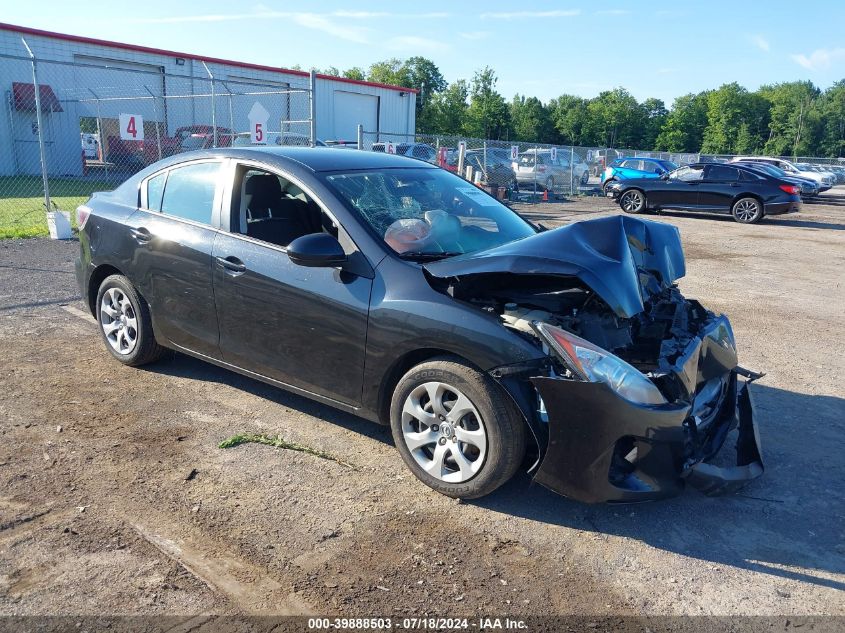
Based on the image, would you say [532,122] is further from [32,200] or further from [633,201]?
[32,200]

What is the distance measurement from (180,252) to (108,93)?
26401mm

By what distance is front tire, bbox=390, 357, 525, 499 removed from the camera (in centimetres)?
327

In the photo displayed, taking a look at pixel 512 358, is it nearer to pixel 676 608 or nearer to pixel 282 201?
pixel 676 608

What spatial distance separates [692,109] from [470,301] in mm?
103757

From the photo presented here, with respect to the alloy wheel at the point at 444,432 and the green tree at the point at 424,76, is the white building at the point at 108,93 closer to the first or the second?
the alloy wheel at the point at 444,432

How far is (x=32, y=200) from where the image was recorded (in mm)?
17750

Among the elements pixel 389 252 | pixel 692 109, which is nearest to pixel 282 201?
pixel 389 252

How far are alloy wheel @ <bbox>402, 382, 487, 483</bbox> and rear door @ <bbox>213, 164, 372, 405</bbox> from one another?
393 mm

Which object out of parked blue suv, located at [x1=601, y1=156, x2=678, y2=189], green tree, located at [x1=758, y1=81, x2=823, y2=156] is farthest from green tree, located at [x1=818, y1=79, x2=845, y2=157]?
parked blue suv, located at [x1=601, y1=156, x2=678, y2=189]

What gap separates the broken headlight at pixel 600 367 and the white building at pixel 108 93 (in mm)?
19775

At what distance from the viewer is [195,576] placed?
2855mm

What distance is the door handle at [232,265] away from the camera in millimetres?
4207

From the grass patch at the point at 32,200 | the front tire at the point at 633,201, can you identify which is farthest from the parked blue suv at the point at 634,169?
the grass patch at the point at 32,200

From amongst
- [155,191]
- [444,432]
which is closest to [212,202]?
[155,191]
